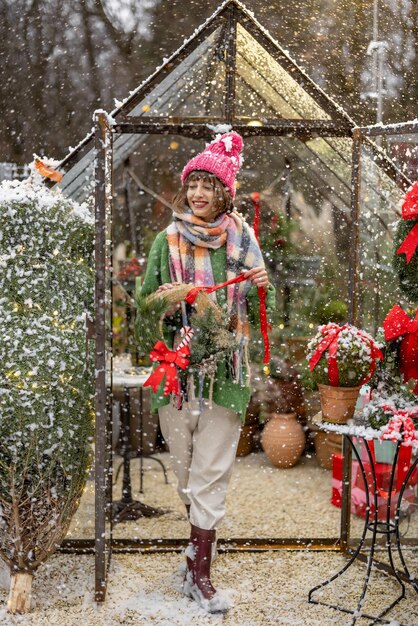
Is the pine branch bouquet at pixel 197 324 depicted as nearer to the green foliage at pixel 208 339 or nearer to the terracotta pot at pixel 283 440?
the green foliage at pixel 208 339

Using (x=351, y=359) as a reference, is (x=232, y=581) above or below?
below

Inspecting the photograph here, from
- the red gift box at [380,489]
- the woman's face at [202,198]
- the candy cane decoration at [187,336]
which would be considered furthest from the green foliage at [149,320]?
the red gift box at [380,489]

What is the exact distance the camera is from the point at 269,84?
3990mm

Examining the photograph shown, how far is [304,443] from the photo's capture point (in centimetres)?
586

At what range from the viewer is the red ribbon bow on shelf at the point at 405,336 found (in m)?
3.29

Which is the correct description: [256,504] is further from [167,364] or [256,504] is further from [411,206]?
[411,206]

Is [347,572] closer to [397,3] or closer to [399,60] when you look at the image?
[399,60]

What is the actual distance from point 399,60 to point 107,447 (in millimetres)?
4883

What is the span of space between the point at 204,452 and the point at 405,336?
3.49 ft

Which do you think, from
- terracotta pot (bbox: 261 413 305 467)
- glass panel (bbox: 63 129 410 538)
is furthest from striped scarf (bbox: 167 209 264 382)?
terracotta pot (bbox: 261 413 305 467)

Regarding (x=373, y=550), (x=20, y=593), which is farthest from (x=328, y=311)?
(x=20, y=593)

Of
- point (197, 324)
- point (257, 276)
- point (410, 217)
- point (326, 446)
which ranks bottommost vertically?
point (326, 446)

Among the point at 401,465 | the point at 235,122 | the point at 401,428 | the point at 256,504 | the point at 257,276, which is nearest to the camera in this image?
the point at 401,428

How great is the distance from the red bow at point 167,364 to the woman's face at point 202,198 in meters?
0.66
